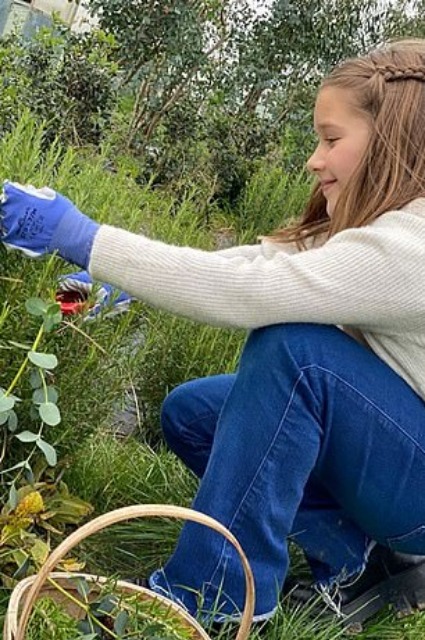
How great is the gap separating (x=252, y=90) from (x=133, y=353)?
4405mm

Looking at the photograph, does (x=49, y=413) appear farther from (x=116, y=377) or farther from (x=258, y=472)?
(x=116, y=377)

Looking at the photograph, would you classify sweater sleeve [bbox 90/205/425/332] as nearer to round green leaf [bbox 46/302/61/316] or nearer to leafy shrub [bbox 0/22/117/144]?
round green leaf [bbox 46/302/61/316]

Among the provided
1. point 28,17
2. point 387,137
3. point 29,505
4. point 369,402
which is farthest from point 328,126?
point 28,17

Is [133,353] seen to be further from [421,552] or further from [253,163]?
Answer: [253,163]

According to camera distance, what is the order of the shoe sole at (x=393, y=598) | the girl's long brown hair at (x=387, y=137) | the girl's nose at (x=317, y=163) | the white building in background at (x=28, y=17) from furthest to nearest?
the white building in background at (x=28, y=17) < the shoe sole at (x=393, y=598) < the girl's nose at (x=317, y=163) < the girl's long brown hair at (x=387, y=137)

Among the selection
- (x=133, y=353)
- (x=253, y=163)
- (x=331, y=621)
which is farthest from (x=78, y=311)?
(x=253, y=163)

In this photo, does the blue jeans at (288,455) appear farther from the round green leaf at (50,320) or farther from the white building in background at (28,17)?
the white building in background at (28,17)

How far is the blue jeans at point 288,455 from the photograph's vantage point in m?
1.70

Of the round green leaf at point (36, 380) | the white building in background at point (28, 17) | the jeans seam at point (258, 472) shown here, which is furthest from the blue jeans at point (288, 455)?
the white building in background at point (28, 17)

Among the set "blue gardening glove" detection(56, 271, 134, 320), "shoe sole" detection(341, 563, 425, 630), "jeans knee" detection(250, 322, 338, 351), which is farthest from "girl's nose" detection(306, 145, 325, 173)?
"shoe sole" detection(341, 563, 425, 630)

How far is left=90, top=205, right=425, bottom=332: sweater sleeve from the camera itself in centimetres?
166

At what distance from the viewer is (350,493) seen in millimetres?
1831

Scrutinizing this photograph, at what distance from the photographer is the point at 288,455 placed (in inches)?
67.1

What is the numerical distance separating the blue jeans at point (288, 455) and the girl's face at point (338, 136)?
35 centimetres
